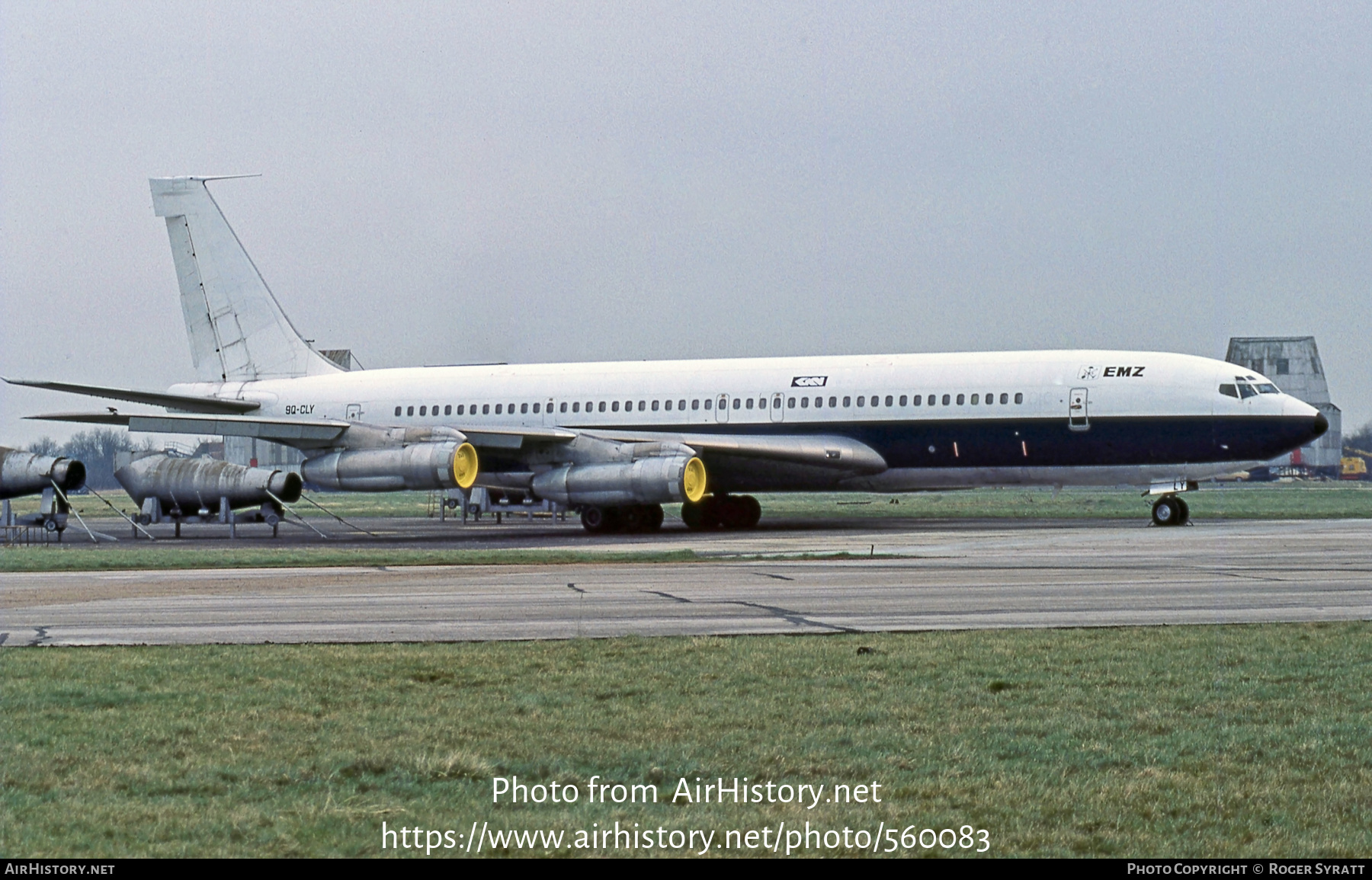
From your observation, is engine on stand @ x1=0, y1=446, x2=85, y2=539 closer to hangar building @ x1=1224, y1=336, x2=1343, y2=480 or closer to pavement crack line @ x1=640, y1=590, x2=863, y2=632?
pavement crack line @ x1=640, y1=590, x2=863, y2=632

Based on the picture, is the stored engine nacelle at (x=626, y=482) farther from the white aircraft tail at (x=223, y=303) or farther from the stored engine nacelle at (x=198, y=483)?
the white aircraft tail at (x=223, y=303)

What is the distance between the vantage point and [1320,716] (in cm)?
862

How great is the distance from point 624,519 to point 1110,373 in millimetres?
12043

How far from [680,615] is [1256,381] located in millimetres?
22273

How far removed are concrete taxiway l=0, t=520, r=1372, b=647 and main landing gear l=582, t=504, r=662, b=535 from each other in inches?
354

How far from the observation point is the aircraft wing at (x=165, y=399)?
113 ft

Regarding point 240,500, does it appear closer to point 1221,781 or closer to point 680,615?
point 680,615

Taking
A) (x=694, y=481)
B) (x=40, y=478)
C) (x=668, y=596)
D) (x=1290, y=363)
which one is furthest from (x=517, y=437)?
(x=1290, y=363)

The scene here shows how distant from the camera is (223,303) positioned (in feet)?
141

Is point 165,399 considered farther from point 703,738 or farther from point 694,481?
point 703,738

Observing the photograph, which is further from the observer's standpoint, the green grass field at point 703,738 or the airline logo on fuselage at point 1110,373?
the airline logo on fuselage at point 1110,373

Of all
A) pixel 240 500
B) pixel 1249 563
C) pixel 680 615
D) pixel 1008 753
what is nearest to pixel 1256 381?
pixel 1249 563

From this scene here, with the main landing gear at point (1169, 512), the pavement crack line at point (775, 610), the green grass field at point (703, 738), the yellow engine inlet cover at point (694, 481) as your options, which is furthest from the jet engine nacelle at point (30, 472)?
the green grass field at point (703, 738)

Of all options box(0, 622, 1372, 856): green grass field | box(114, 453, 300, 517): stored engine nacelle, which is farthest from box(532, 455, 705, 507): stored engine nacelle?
box(0, 622, 1372, 856): green grass field
